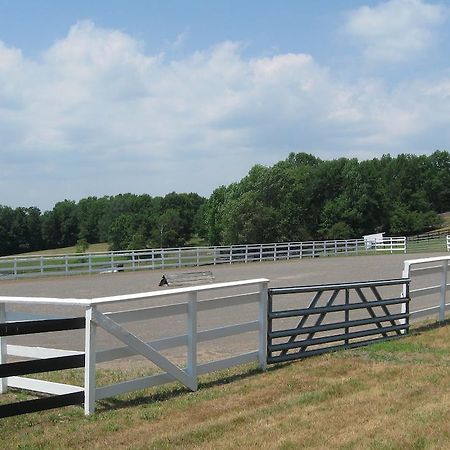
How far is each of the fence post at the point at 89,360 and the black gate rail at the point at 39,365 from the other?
10 centimetres

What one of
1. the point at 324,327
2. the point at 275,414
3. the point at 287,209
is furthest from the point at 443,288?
the point at 287,209

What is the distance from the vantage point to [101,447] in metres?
5.86

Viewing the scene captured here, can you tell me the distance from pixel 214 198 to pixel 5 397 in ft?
338

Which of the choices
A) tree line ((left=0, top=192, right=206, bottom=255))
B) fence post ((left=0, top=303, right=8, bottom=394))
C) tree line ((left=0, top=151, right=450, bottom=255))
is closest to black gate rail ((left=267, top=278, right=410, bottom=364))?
fence post ((left=0, top=303, right=8, bottom=394))

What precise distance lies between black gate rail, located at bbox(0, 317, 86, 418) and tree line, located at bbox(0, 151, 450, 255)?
Result: 261 ft

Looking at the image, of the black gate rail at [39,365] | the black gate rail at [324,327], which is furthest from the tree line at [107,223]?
the black gate rail at [39,365]

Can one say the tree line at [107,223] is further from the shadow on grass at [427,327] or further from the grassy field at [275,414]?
the grassy field at [275,414]

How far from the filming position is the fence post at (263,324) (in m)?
9.08

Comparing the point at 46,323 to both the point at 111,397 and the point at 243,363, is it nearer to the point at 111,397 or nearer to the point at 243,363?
the point at 111,397

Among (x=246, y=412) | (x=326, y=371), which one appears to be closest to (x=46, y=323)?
(x=246, y=412)

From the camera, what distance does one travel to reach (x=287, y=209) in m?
94.7

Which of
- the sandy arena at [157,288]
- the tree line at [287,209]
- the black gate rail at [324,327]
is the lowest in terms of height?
the sandy arena at [157,288]

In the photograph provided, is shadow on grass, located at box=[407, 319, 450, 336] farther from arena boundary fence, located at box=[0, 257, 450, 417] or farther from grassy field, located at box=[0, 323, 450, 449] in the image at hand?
grassy field, located at box=[0, 323, 450, 449]

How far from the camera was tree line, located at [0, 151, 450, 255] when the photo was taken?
92188 mm
